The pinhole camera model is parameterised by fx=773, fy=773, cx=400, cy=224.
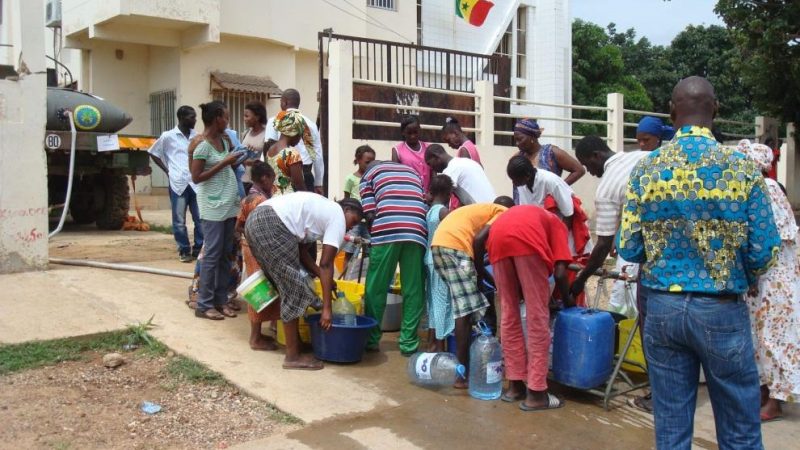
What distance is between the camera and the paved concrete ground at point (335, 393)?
4.20m

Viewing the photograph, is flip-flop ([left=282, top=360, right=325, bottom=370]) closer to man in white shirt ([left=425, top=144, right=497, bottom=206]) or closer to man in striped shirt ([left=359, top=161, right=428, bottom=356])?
man in striped shirt ([left=359, top=161, right=428, bottom=356])

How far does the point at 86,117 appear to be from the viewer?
10.3 m

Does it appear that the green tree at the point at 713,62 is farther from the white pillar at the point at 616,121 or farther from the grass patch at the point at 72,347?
the grass patch at the point at 72,347

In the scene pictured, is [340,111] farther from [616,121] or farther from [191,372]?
[616,121]

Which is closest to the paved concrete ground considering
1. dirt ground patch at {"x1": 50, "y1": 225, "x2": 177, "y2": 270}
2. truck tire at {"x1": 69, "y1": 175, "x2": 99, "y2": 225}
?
dirt ground patch at {"x1": 50, "y1": 225, "x2": 177, "y2": 270}

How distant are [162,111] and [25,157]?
10.5m

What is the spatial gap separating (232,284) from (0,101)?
271 cm

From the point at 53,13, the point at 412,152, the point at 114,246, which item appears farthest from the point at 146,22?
the point at 412,152

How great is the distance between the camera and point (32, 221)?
7.12 m

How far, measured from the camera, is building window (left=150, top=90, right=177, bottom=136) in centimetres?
1695

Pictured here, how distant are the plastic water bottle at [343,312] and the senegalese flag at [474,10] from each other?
18.0m

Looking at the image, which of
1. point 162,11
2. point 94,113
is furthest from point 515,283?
Result: point 162,11

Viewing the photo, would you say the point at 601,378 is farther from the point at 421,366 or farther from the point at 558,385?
the point at 421,366

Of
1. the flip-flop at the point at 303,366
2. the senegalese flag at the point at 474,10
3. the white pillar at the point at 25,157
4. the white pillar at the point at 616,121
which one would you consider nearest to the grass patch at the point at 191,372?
the flip-flop at the point at 303,366
